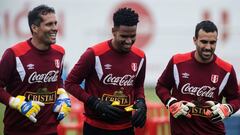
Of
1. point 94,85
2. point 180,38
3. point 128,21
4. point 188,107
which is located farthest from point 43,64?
point 180,38

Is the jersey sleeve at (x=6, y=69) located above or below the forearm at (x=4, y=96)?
above

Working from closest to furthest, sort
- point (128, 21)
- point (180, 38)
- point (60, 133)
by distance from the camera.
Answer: point (128, 21) < point (60, 133) < point (180, 38)

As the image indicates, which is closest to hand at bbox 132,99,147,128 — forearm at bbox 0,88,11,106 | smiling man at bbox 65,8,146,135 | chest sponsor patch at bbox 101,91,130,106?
smiling man at bbox 65,8,146,135

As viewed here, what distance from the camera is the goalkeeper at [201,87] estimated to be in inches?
237

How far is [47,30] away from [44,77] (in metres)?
0.45

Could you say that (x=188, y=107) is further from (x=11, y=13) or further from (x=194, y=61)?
(x=11, y=13)

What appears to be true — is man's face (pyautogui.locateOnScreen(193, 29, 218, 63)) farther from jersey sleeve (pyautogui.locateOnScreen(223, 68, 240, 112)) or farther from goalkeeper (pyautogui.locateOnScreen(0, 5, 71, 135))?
goalkeeper (pyautogui.locateOnScreen(0, 5, 71, 135))

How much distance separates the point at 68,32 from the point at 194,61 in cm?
954

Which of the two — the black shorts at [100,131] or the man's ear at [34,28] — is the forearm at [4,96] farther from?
the black shorts at [100,131]

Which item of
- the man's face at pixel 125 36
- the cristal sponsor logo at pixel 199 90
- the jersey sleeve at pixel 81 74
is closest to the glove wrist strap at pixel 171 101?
the cristal sponsor logo at pixel 199 90

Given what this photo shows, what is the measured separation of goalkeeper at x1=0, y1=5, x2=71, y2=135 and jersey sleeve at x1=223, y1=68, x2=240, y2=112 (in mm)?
1562

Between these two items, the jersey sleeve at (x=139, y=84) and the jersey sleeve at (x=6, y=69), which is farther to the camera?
the jersey sleeve at (x=139, y=84)

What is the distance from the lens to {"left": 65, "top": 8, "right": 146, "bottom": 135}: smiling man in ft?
19.4

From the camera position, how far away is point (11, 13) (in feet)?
50.9
